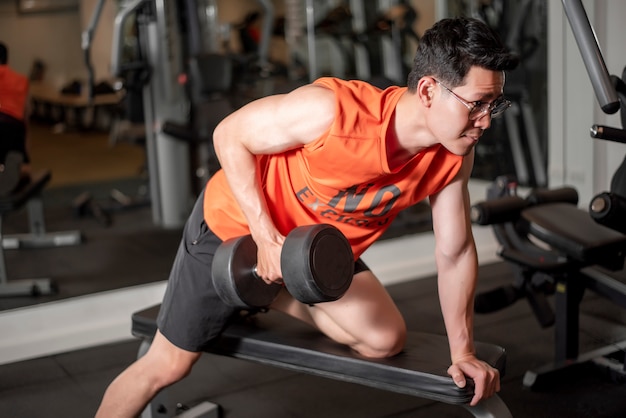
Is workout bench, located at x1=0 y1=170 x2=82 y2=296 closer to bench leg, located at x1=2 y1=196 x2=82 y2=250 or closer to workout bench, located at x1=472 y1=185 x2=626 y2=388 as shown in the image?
bench leg, located at x1=2 y1=196 x2=82 y2=250

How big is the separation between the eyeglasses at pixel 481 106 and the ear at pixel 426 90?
16 millimetres

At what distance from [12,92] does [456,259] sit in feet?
6.92

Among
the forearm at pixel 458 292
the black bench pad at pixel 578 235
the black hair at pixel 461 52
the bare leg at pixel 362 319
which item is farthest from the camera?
the black bench pad at pixel 578 235

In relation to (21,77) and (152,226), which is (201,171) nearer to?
(152,226)

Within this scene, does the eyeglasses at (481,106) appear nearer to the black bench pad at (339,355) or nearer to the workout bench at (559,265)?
the black bench pad at (339,355)

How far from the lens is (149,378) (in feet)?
6.45

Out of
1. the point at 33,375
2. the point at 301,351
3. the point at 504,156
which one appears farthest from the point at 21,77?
the point at 504,156

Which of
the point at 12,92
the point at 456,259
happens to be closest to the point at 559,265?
the point at 456,259

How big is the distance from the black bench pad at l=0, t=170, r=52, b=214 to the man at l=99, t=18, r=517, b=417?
157 centimetres

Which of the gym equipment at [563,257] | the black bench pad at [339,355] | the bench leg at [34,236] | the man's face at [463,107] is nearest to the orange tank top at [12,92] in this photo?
the bench leg at [34,236]

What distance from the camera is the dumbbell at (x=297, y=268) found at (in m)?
1.62

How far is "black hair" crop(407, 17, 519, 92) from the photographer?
1.55 meters

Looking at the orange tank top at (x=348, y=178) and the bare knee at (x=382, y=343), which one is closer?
the orange tank top at (x=348, y=178)

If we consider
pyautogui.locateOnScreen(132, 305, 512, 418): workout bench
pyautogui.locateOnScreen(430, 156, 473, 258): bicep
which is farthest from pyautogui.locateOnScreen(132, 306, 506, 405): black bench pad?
pyautogui.locateOnScreen(430, 156, 473, 258): bicep
